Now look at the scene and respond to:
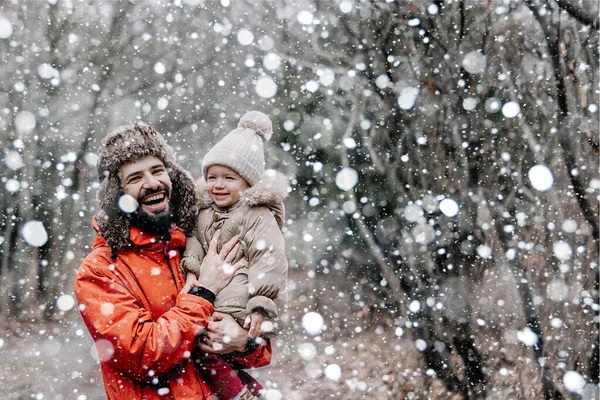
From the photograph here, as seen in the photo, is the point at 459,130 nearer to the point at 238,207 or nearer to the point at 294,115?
the point at 238,207

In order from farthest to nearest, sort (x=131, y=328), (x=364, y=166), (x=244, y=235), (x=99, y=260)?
1. (x=364, y=166)
2. (x=244, y=235)
3. (x=99, y=260)
4. (x=131, y=328)

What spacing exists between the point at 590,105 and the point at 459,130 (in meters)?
1.22

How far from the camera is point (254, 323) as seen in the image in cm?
244

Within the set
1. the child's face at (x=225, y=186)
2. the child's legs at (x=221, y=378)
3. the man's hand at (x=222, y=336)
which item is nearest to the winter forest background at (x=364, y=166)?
the child's face at (x=225, y=186)

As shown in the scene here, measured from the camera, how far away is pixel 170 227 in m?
2.59

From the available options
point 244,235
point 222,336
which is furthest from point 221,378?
point 244,235

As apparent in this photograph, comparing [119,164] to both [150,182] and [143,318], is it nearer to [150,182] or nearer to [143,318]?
[150,182]

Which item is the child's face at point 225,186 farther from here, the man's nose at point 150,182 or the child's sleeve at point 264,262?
the man's nose at point 150,182

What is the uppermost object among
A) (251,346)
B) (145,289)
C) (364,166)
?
(364,166)

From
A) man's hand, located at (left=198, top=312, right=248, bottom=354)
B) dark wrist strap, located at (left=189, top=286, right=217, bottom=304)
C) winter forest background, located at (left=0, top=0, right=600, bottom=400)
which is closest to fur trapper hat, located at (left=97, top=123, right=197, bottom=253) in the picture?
dark wrist strap, located at (left=189, top=286, right=217, bottom=304)

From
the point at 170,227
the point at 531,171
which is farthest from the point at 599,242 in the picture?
the point at 170,227

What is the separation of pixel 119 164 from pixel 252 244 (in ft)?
2.58

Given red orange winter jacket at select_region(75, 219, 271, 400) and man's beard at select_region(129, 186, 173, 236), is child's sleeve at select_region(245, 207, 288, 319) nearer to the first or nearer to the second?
red orange winter jacket at select_region(75, 219, 271, 400)

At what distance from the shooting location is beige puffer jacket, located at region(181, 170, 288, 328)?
8.13 ft
